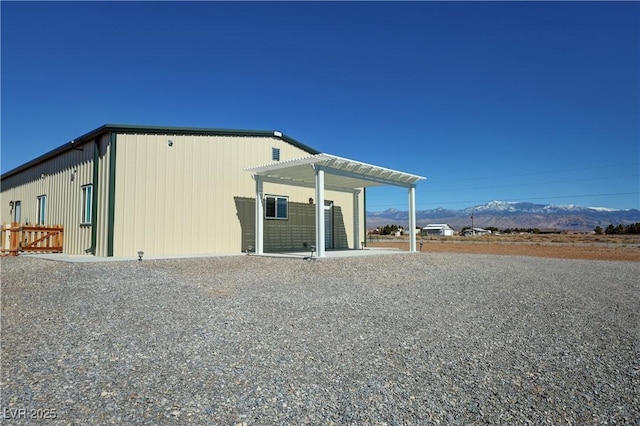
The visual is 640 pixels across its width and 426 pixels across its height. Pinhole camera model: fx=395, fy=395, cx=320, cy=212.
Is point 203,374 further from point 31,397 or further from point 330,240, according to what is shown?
point 330,240

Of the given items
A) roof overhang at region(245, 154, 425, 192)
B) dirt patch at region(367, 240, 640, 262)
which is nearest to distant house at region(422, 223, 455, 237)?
dirt patch at region(367, 240, 640, 262)

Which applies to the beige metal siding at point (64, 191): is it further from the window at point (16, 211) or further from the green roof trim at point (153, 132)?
the window at point (16, 211)

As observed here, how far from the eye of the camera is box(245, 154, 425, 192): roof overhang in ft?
40.1

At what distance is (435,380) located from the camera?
11.9 ft

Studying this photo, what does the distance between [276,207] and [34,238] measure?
30.0ft

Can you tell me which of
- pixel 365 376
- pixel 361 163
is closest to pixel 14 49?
pixel 361 163

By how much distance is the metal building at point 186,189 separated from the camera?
486 inches

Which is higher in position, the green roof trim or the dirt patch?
the green roof trim

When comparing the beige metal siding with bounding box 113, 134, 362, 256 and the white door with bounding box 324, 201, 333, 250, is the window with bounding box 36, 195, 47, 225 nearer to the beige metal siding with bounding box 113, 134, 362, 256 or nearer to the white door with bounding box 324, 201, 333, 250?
the beige metal siding with bounding box 113, 134, 362, 256

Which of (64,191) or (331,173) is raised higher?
(331,173)

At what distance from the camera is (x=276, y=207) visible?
1586cm

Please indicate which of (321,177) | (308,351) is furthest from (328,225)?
(308,351)

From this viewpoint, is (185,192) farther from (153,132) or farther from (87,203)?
(87,203)

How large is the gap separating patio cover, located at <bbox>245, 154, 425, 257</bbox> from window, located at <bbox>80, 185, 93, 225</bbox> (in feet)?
17.4
